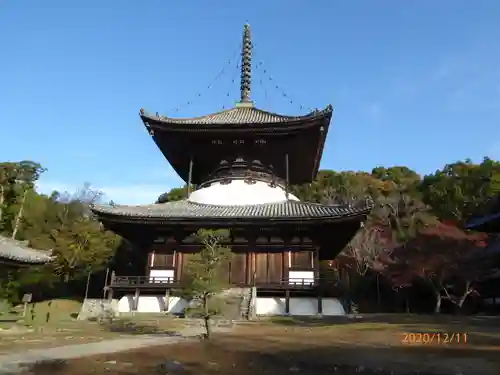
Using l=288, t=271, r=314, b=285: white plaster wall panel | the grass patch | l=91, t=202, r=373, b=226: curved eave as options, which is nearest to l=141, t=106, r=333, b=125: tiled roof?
l=91, t=202, r=373, b=226: curved eave

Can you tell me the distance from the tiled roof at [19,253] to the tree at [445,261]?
87.5 ft

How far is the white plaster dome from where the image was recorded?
27688mm

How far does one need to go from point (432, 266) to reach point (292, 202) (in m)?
13.4

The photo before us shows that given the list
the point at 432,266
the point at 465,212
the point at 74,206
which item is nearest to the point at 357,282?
the point at 432,266

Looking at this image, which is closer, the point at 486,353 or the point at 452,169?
the point at 486,353

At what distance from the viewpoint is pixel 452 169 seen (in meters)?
60.8

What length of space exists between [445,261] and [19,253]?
28.9 m

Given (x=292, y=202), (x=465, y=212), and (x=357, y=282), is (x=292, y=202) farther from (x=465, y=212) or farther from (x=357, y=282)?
(x=465, y=212)

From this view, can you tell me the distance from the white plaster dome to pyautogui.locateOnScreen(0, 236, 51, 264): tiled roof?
33.7ft

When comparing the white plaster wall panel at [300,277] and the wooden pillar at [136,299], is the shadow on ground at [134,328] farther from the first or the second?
the white plaster wall panel at [300,277]

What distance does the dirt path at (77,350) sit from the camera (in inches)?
331

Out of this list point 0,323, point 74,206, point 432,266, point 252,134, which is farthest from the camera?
point 74,206

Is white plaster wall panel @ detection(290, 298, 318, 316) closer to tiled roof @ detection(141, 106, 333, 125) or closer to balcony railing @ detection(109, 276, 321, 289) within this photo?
balcony railing @ detection(109, 276, 321, 289)

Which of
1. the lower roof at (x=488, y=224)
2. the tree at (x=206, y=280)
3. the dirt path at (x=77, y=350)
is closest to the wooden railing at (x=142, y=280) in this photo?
the tree at (x=206, y=280)
